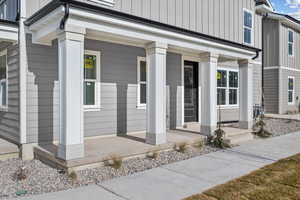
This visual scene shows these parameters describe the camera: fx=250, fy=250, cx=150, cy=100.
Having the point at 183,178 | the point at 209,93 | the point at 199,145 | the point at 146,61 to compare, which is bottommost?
the point at 183,178

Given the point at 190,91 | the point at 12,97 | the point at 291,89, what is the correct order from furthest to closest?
1. the point at 291,89
2. the point at 190,91
3. the point at 12,97

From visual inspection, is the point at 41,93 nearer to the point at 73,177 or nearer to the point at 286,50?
the point at 73,177

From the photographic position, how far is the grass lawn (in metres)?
3.58

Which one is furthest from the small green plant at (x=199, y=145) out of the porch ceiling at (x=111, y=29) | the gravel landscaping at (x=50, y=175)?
the porch ceiling at (x=111, y=29)

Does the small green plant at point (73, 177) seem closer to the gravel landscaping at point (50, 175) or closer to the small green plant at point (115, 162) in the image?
the gravel landscaping at point (50, 175)

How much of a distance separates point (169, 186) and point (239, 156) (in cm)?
261

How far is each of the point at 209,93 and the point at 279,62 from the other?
388 inches

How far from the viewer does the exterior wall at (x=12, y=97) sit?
5.90 m

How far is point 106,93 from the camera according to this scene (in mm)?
6988

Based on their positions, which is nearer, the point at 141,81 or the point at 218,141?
the point at 218,141

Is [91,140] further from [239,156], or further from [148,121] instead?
[239,156]

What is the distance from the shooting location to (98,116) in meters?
6.86

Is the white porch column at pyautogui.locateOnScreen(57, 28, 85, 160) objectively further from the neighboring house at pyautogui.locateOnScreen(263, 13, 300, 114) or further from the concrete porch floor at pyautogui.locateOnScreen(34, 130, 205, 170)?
the neighboring house at pyautogui.locateOnScreen(263, 13, 300, 114)

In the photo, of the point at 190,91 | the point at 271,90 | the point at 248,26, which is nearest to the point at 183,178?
the point at 190,91
